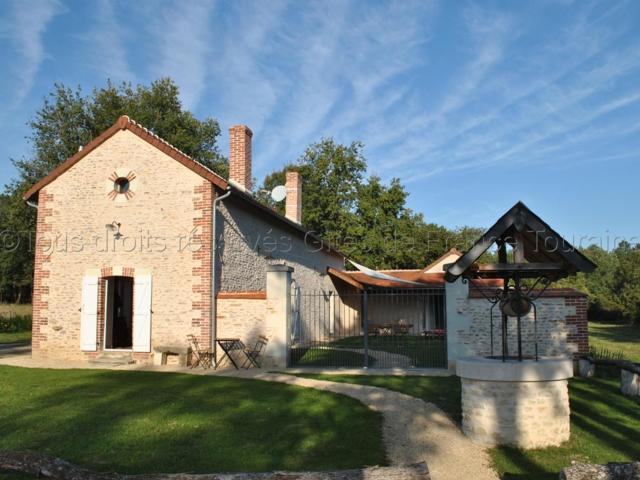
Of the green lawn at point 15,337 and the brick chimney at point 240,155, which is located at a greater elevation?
the brick chimney at point 240,155

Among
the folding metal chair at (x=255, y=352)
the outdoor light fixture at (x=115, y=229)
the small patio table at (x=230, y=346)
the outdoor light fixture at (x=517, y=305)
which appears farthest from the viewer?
the outdoor light fixture at (x=115, y=229)

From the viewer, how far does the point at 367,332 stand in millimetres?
13984

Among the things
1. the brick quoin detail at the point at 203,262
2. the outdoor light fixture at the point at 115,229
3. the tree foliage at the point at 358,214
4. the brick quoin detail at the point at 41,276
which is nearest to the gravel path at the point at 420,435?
the brick quoin detail at the point at 203,262

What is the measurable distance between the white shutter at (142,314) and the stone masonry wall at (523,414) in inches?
340

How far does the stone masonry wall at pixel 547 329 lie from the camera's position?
36.3 feet

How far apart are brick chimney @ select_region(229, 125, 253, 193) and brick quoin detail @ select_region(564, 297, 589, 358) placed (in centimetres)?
1013

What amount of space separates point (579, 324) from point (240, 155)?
10.8 meters

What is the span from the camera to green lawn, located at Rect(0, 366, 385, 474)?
5.41 m

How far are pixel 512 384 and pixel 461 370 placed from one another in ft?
1.98

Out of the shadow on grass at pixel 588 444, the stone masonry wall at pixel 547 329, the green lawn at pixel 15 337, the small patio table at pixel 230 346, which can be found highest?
the stone masonry wall at pixel 547 329

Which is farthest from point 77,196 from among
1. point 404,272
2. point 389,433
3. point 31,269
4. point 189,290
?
point 31,269

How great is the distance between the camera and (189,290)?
12453mm

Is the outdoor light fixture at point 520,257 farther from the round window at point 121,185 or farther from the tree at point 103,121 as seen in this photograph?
the tree at point 103,121

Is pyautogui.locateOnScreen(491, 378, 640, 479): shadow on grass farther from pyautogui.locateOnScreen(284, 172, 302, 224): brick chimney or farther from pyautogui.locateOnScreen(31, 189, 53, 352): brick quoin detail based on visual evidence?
pyautogui.locateOnScreen(284, 172, 302, 224): brick chimney
